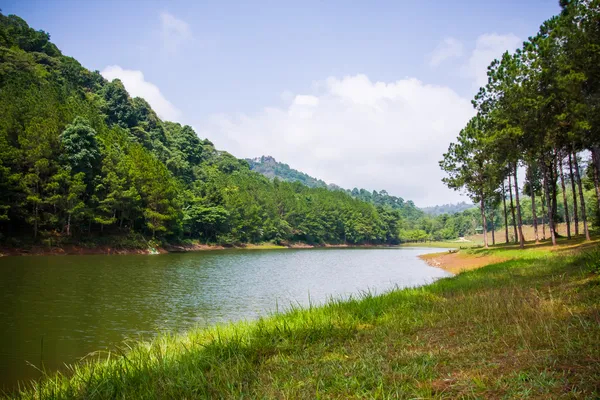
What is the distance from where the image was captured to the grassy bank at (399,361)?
11.5 ft

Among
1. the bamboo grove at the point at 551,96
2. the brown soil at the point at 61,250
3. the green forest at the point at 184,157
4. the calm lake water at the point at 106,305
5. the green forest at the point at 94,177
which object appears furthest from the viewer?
the green forest at the point at 94,177

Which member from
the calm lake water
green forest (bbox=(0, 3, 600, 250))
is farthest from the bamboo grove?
the calm lake water

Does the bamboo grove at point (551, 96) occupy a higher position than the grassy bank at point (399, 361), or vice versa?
the bamboo grove at point (551, 96)

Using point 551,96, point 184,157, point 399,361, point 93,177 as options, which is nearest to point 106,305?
point 399,361

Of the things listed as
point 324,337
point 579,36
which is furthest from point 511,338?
point 579,36

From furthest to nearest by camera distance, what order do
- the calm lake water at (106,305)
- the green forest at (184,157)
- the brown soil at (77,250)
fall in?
the brown soil at (77,250), the green forest at (184,157), the calm lake water at (106,305)

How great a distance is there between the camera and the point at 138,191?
52.7m

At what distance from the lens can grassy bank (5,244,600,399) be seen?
349 centimetres

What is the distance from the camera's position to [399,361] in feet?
14.5

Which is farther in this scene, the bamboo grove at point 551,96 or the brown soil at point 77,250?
the brown soil at point 77,250

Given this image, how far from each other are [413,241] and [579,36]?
144144mm

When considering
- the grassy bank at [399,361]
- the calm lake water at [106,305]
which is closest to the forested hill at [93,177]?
the calm lake water at [106,305]

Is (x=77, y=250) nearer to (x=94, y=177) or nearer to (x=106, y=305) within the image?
(x=94, y=177)

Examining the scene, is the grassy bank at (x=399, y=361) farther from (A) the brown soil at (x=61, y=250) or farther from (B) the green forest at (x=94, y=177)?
(B) the green forest at (x=94, y=177)
